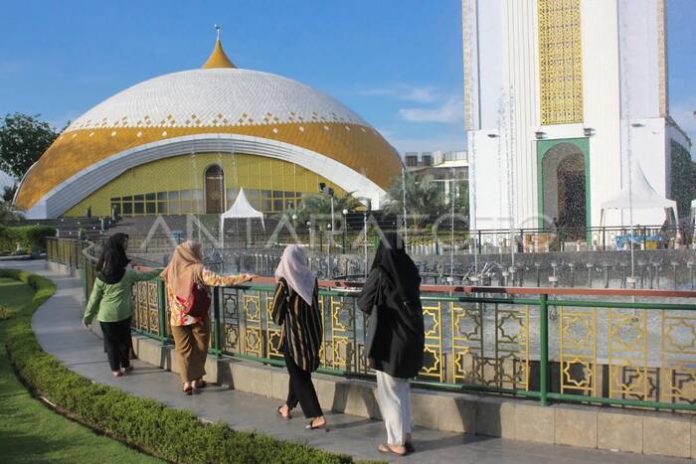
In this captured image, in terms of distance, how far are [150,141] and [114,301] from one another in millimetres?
35209

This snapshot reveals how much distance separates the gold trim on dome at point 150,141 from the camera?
130ft

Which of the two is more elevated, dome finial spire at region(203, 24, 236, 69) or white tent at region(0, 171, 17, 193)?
dome finial spire at region(203, 24, 236, 69)

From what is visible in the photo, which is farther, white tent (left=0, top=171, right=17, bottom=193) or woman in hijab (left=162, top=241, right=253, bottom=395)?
white tent (left=0, top=171, right=17, bottom=193)

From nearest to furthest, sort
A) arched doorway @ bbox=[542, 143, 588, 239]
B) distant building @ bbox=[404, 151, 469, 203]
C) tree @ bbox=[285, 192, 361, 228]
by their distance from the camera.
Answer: arched doorway @ bbox=[542, 143, 588, 239] → tree @ bbox=[285, 192, 361, 228] → distant building @ bbox=[404, 151, 469, 203]

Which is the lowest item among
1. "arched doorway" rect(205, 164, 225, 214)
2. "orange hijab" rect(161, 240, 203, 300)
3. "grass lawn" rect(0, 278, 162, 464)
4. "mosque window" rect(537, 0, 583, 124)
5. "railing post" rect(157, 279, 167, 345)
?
"grass lawn" rect(0, 278, 162, 464)

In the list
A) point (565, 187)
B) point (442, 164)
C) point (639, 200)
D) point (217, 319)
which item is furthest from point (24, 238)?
point (442, 164)

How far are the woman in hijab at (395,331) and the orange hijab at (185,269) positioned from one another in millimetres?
1905

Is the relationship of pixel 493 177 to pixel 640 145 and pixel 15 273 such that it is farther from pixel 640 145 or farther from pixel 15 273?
pixel 15 273

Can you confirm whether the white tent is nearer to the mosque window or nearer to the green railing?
the mosque window

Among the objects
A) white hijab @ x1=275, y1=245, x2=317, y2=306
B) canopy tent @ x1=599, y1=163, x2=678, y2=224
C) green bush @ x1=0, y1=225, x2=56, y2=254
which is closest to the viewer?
white hijab @ x1=275, y1=245, x2=317, y2=306

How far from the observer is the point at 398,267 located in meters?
4.16

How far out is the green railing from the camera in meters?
4.24

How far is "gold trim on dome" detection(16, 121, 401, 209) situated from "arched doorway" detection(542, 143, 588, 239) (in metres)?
16.3

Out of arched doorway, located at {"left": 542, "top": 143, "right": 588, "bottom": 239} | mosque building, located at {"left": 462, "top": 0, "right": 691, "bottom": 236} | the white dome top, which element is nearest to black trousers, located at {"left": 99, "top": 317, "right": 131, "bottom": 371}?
mosque building, located at {"left": 462, "top": 0, "right": 691, "bottom": 236}
